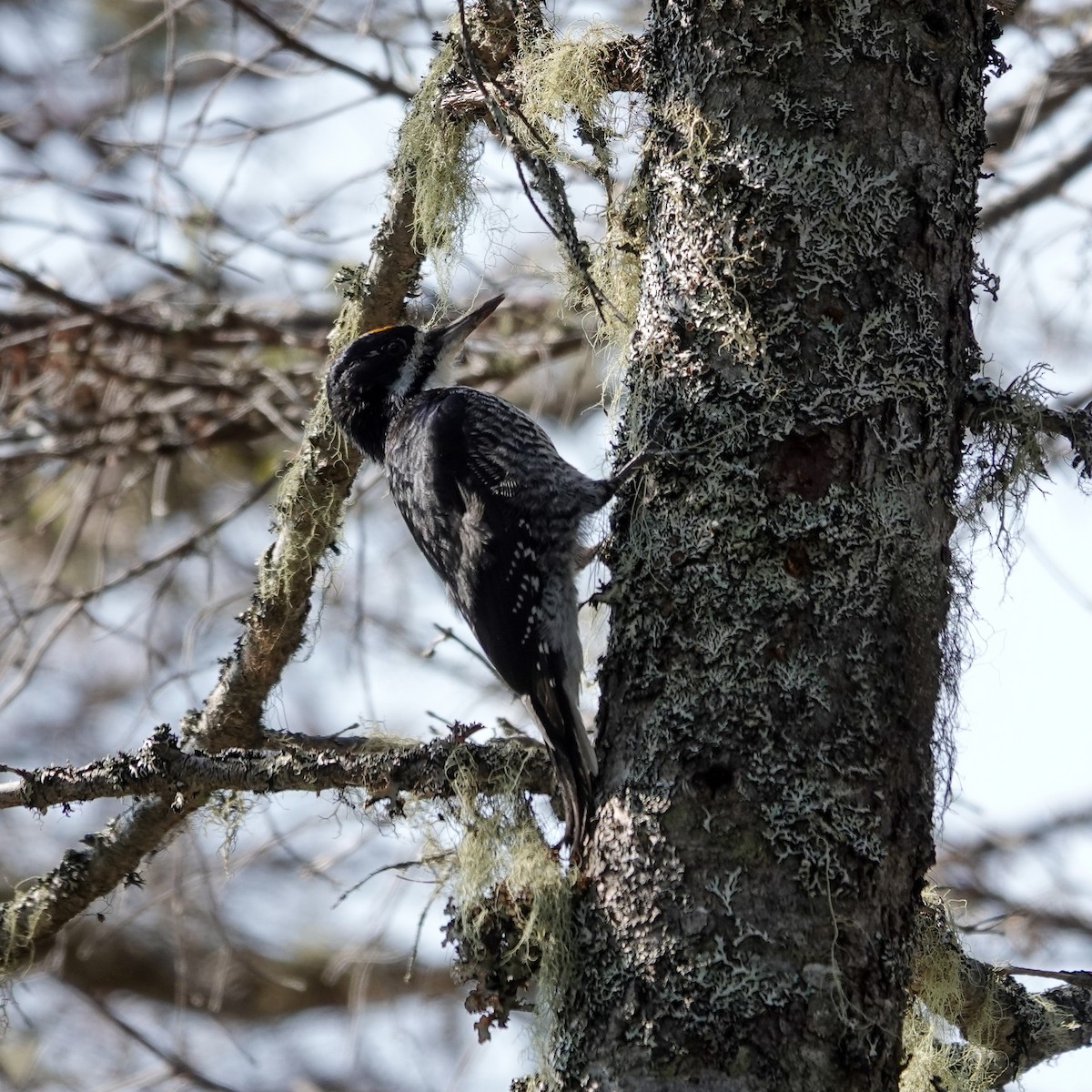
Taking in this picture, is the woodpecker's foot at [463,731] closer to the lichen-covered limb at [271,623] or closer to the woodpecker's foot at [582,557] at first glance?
the lichen-covered limb at [271,623]

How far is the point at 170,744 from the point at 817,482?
1.19m

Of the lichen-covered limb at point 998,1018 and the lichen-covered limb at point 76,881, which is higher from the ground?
the lichen-covered limb at point 76,881

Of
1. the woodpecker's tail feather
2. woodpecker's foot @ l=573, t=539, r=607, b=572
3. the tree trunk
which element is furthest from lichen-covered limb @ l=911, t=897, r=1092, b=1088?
woodpecker's foot @ l=573, t=539, r=607, b=572

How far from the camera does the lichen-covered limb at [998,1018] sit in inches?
97.1

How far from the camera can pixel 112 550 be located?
6.18 metres

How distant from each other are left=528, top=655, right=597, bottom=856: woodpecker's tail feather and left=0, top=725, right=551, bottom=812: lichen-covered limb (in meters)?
0.13

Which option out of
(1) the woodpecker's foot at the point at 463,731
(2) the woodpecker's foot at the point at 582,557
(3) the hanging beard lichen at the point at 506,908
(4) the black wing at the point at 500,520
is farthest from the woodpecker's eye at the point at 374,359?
(3) the hanging beard lichen at the point at 506,908

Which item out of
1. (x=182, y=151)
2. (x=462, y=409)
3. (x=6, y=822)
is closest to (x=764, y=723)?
(x=462, y=409)

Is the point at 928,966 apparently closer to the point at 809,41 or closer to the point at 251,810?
the point at 251,810

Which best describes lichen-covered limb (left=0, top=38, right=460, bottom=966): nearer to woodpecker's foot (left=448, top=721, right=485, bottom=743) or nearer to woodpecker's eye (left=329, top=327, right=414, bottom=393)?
woodpecker's eye (left=329, top=327, right=414, bottom=393)

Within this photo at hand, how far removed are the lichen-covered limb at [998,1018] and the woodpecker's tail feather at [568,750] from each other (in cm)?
65

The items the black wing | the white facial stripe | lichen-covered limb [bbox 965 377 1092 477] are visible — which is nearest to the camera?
lichen-covered limb [bbox 965 377 1092 477]

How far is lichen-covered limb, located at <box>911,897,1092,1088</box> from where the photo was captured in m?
2.47

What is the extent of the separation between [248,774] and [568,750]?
0.57 metres
